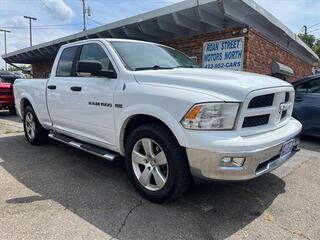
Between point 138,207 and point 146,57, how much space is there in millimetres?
1966

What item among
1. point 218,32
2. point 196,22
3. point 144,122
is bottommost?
point 144,122

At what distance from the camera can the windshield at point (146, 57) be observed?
417 centimetres

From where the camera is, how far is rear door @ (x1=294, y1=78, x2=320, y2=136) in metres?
6.90

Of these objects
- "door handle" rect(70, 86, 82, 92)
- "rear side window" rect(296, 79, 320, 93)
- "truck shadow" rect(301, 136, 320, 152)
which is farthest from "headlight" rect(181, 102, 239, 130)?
"rear side window" rect(296, 79, 320, 93)

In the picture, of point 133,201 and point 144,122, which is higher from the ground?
point 144,122

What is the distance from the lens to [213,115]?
122 inches

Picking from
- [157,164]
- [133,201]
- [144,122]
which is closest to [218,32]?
[144,122]

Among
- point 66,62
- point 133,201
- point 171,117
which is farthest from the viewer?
point 66,62

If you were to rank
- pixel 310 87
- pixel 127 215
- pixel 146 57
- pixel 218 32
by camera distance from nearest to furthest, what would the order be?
pixel 127 215 → pixel 146 57 → pixel 310 87 → pixel 218 32

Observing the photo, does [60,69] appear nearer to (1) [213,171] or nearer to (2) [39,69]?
(1) [213,171]

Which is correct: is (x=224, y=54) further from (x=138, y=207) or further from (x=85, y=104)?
(x=138, y=207)

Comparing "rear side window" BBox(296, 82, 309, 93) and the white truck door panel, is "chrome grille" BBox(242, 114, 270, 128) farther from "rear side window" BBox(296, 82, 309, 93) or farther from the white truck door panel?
"rear side window" BBox(296, 82, 309, 93)

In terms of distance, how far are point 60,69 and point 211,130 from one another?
3.31m

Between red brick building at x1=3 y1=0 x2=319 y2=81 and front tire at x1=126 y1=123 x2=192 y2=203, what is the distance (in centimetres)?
494
